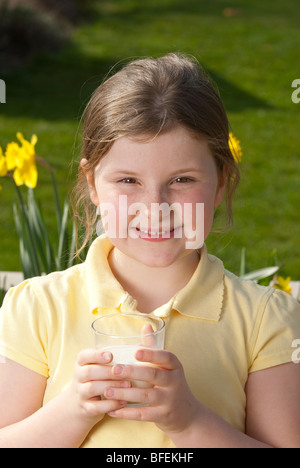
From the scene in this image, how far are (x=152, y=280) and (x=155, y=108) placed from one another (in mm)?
363

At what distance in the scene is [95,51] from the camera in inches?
355

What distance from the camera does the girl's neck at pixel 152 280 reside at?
1.67m

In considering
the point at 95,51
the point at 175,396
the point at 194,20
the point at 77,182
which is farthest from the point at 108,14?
the point at 175,396

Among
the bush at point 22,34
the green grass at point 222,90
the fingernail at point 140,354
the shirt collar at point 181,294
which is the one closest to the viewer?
the fingernail at point 140,354

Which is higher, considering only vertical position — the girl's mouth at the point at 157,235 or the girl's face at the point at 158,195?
the girl's face at the point at 158,195

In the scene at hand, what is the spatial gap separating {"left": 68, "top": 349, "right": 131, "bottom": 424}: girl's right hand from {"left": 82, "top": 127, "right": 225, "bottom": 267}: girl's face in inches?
11.2

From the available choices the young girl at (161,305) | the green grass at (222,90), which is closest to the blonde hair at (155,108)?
the young girl at (161,305)

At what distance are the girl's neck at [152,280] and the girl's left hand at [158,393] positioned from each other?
0.29 metres

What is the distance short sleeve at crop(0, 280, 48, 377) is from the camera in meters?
1.61

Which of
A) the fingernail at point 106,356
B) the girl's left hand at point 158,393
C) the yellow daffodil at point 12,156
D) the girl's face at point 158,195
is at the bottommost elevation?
the girl's left hand at point 158,393

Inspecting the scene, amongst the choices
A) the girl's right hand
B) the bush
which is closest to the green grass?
the bush

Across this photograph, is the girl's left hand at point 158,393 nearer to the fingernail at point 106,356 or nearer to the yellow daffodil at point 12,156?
the fingernail at point 106,356

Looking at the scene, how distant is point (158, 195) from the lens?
153 centimetres

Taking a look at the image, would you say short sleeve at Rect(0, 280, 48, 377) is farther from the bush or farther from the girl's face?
the bush
